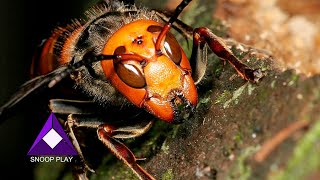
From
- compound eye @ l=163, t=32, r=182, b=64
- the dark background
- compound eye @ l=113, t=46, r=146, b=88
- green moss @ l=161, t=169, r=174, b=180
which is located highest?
compound eye @ l=163, t=32, r=182, b=64

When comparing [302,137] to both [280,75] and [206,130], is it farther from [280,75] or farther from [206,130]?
[206,130]

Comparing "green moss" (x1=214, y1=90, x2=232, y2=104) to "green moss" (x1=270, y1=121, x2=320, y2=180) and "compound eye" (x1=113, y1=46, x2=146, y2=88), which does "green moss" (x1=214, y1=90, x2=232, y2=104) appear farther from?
"green moss" (x1=270, y1=121, x2=320, y2=180)

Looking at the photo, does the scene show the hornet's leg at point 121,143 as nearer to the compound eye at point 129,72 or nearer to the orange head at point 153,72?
the orange head at point 153,72

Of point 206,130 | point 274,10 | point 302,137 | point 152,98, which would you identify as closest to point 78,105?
point 152,98

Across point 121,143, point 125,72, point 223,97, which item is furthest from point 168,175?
point 125,72

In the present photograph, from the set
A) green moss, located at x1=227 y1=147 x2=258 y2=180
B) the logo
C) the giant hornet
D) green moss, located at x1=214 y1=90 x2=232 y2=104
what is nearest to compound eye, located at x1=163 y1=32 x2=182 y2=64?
the giant hornet

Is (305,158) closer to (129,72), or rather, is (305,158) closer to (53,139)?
(129,72)

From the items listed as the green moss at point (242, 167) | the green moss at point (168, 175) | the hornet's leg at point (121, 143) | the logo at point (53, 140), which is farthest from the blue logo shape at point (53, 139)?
the green moss at point (242, 167)
